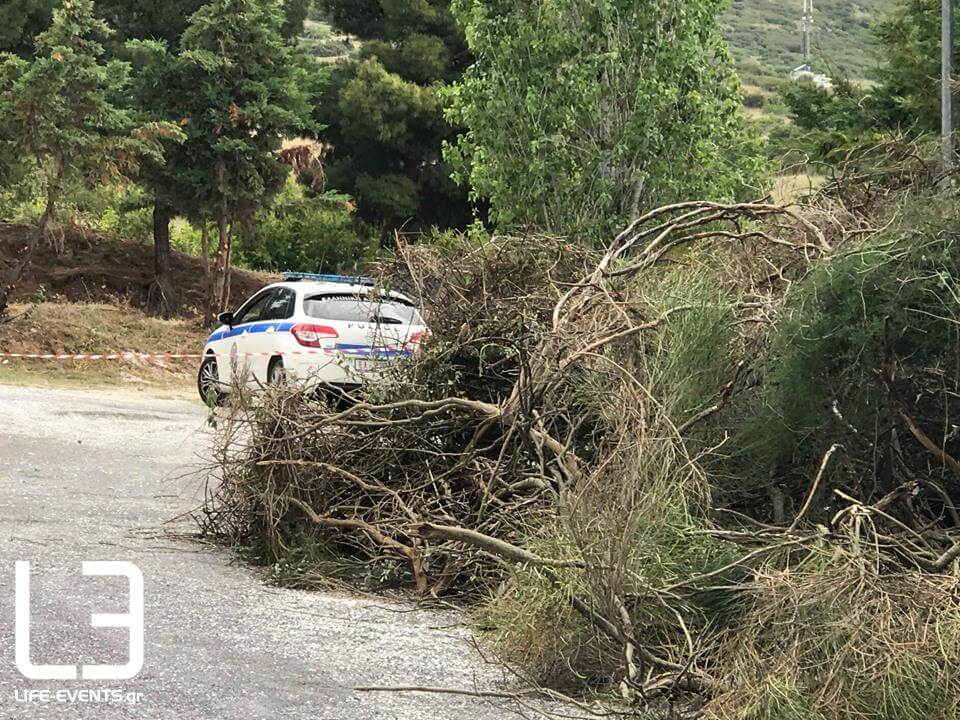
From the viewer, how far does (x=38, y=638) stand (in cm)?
612

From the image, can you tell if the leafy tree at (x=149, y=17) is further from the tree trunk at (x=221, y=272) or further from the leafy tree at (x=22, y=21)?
the tree trunk at (x=221, y=272)

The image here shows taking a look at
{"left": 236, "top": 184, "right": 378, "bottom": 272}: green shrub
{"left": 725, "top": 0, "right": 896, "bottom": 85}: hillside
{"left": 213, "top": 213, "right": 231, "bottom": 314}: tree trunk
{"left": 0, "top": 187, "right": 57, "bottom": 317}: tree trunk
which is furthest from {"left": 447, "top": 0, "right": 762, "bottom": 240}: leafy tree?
{"left": 725, "top": 0, "right": 896, "bottom": 85}: hillside

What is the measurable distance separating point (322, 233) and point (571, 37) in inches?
676

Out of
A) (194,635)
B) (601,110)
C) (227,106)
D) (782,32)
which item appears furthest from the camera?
(782,32)

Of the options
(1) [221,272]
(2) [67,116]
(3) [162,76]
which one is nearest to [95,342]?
(1) [221,272]

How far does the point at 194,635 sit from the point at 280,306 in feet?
31.8

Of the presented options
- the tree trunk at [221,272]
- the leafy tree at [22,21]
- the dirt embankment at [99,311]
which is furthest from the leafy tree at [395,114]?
the leafy tree at [22,21]

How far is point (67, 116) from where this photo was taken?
927 inches

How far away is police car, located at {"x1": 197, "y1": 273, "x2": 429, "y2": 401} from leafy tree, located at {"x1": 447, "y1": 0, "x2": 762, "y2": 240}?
3.97 metres

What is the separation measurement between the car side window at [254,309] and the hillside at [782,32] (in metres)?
78.3

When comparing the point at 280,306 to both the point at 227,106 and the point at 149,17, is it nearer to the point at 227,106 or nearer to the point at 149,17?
the point at 227,106

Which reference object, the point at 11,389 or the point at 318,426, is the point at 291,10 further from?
the point at 318,426

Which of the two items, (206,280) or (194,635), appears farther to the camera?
(206,280)

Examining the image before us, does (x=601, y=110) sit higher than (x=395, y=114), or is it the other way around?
(x=601, y=110)
